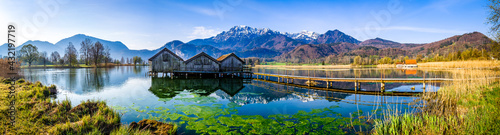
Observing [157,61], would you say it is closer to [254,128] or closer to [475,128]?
[254,128]

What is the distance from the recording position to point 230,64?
4044 centimetres

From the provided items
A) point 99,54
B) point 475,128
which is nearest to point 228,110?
point 475,128

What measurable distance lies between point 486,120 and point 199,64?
3627cm

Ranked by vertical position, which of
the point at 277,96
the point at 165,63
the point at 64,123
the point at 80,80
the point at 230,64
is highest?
the point at 165,63

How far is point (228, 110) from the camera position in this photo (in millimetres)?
12352

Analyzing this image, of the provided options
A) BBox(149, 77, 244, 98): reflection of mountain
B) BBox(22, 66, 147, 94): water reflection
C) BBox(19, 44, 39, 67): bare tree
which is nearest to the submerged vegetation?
BBox(149, 77, 244, 98): reflection of mountain

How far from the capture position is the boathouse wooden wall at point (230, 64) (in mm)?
39688

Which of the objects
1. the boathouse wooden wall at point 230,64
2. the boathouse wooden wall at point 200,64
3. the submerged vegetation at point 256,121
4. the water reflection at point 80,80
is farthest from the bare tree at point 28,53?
the submerged vegetation at point 256,121

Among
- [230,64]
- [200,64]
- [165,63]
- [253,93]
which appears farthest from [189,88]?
[165,63]

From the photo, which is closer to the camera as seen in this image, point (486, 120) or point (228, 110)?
point (486, 120)

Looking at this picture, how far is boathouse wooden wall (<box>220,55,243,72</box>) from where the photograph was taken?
130 ft

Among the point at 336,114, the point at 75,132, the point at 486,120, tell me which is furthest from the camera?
the point at 336,114

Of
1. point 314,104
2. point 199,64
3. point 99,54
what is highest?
point 99,54

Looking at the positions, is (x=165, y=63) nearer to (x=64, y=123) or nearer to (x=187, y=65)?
(x=187, y=65)
